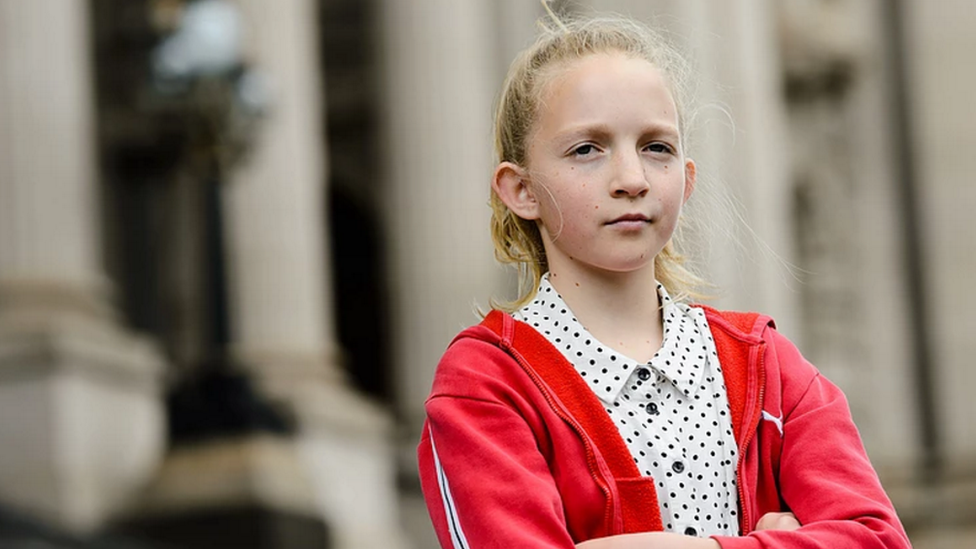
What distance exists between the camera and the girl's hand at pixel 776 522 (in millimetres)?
3041

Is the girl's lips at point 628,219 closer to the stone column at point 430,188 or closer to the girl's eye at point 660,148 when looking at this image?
the girl's eye at point 660,148

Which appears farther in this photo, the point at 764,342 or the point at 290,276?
the point at 290,276

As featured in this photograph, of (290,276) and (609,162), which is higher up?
(609,162)

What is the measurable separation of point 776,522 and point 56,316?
14.9 meters

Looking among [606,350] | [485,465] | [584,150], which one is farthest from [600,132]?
[485,465]

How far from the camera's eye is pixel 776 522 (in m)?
3.05

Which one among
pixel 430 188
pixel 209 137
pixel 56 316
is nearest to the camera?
pixel 209 137

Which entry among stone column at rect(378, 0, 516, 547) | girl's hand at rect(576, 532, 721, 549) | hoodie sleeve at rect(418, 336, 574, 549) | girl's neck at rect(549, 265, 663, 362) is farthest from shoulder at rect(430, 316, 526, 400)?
stone column at rect(378, 0, 516, 547)

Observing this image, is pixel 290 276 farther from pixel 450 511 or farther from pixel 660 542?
pixel 660 542

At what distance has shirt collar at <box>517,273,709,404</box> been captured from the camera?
10.2 ft

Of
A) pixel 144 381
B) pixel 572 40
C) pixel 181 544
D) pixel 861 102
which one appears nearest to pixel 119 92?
pixel 861 102

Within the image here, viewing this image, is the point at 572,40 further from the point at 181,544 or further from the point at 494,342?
the point at 181,544

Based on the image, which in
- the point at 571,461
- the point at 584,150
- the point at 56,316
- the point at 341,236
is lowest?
the point at 341,236

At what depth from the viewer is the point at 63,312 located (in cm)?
1759
